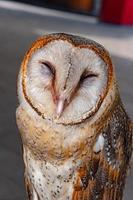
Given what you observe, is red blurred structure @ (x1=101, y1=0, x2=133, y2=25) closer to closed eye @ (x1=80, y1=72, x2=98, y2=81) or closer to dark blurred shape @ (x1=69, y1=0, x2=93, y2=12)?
dark blurred shape @ (x1=69, y1=0, x2=93, y2=12)

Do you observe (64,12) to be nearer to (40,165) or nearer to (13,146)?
(13,146)

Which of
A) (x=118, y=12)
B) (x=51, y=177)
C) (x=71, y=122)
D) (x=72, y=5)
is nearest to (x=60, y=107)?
(x=71, y=122)

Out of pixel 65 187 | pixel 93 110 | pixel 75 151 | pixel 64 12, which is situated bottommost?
pixel 64 12

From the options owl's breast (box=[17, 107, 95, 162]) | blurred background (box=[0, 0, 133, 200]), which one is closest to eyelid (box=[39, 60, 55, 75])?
owl's breast (box=[17, 107, 95, 162])

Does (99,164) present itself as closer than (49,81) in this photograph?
No

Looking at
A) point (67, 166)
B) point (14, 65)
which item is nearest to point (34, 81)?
point (67, 166)

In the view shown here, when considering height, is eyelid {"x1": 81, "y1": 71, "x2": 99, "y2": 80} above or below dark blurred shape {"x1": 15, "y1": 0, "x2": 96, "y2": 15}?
above
